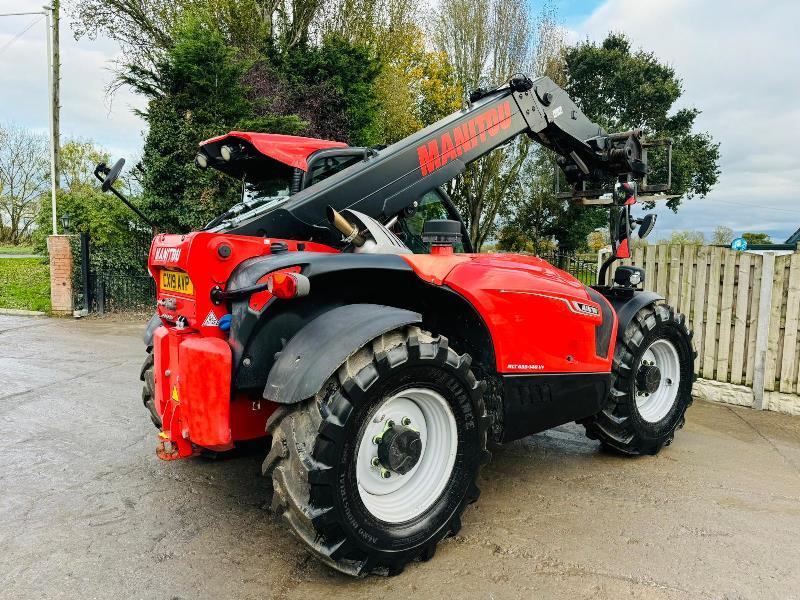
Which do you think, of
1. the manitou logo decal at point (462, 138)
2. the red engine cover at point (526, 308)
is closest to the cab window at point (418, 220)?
the manitou logo decal at point (462, 138)

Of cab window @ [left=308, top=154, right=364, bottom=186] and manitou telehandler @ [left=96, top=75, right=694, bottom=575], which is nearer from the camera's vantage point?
manitou telehandler @ [left=96, top=75, right=694, bottom=575]

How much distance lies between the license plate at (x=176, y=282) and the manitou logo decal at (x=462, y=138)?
174cm

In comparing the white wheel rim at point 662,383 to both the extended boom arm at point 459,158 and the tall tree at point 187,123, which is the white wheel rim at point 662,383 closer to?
the extended boom arm at point 459,158

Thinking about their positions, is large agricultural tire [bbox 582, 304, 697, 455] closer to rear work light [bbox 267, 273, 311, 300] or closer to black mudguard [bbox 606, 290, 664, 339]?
black mudguard [bbox 606, 290, 664, 339]

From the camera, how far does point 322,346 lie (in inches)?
101

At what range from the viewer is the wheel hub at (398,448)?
2748 millimetres

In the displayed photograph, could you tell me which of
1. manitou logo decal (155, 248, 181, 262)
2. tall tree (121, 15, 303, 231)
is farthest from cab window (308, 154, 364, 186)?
tall tree (121, 15, 303, 231)

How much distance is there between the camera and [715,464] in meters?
4.22

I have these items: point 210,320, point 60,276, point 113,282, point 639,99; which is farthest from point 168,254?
point 639,99

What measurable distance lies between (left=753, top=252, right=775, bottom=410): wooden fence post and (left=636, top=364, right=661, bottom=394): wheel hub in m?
2.47

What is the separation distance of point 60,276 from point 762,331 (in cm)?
1282

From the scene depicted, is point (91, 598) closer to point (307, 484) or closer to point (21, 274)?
point (307, 484)

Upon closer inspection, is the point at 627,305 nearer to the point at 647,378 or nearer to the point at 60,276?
the point at 647,378

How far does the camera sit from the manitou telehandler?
2512mm
